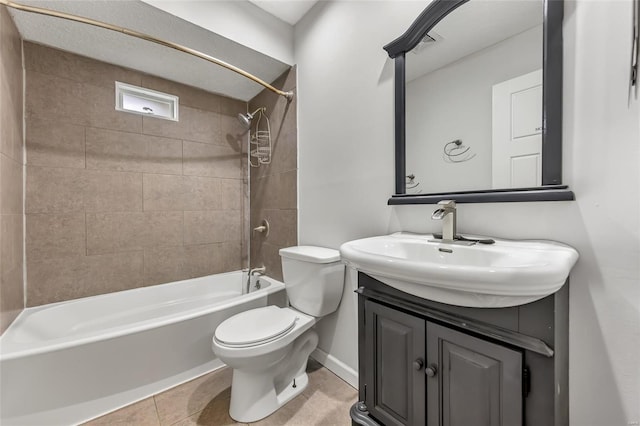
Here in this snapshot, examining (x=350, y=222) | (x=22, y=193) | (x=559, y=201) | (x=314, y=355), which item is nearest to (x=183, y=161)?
(x=22, y=193)

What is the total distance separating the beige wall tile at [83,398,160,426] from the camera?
4.28ft

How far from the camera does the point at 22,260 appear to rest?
1.68 meters

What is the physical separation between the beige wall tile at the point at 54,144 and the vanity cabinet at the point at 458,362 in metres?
2.23

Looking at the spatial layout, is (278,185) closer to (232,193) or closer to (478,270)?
(232,193)

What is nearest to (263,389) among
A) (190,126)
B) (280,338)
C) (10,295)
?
(280,338)

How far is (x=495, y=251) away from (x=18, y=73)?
109 inches

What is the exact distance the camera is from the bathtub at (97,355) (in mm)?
1189

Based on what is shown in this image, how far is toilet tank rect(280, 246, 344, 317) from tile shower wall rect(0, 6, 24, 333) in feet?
4.91

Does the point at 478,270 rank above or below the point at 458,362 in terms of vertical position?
above

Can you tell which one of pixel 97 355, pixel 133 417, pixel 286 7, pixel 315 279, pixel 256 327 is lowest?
pixel 133 417

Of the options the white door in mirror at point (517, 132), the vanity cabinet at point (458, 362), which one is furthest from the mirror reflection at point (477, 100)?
the vanity cabinet at point (458, 362)

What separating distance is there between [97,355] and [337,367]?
134 centimetres

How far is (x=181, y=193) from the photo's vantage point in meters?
2.31

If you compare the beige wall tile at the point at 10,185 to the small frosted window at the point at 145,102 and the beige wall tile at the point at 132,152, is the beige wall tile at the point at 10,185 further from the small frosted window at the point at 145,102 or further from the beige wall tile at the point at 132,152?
the small frosted window at the point at 145,102
